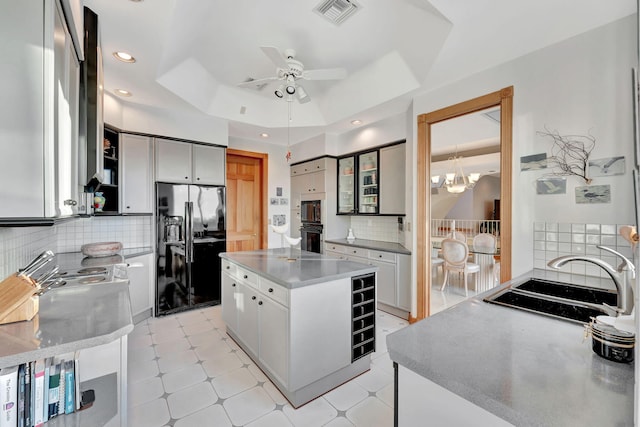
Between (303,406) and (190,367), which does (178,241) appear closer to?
(190,367)

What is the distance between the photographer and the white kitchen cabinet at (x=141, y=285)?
122 inches

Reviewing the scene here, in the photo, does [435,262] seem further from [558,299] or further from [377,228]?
[558,299]

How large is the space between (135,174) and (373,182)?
10.4 ft

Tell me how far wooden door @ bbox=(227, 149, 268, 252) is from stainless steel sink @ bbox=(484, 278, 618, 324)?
3897mm

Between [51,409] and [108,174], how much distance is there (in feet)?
9.48

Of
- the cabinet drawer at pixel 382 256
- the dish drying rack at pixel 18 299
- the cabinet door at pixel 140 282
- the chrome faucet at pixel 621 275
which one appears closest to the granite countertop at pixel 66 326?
the dish drying rack at pixel 18 299

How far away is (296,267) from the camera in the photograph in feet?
7.34

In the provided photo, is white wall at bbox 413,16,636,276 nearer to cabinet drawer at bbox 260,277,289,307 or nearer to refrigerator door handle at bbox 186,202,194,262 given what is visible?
cabinet drawer at bbox 260,277,289,307

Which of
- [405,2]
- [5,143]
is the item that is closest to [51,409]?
[5,143]

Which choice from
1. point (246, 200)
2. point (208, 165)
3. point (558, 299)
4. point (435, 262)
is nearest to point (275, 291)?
point (558, 299)

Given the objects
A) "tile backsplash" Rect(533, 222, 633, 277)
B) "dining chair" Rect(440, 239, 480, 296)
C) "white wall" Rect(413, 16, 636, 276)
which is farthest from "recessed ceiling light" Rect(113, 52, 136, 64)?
"dining chair" Rect(440, 239, 480, 296)

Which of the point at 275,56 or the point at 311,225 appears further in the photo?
the point at 311,225

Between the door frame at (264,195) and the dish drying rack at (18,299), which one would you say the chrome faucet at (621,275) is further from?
the door frame at (264,195)

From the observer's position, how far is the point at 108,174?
3.16 m
